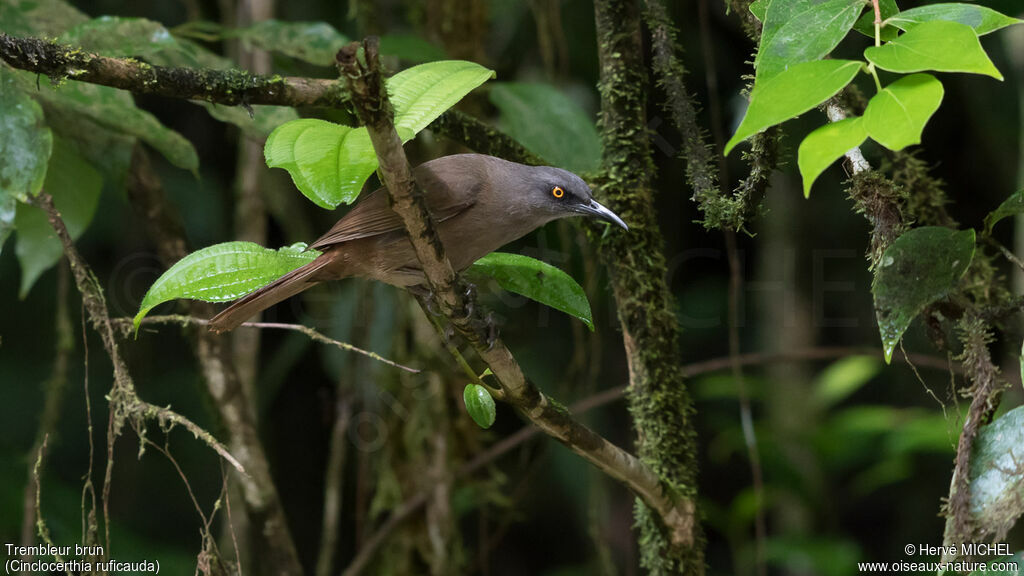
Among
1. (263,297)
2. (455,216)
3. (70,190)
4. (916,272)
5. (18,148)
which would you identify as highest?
(70,190)

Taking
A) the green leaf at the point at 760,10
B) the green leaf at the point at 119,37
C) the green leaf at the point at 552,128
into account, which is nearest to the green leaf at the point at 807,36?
the green leaf at the point at 760,10

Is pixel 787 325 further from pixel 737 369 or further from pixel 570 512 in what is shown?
pixel 737 369

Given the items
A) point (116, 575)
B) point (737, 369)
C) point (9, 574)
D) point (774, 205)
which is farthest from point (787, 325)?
point (9, 574)

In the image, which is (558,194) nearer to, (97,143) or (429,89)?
(429,89)

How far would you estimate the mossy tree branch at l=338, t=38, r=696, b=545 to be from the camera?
1375 mm

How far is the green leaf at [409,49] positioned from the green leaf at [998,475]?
239cm

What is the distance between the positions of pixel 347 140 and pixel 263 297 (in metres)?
0.94

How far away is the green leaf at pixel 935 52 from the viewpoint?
4.22 ft

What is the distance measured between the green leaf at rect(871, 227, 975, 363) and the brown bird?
0.97 meters

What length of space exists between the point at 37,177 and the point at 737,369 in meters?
2.24

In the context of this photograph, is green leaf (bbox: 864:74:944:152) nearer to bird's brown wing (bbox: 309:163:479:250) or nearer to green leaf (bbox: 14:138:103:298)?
bird's brown wing (bbox: 309:163:479:250)

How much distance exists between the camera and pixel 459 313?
6.39 feet

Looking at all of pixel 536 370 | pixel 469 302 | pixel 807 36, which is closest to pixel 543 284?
pixel 469 302

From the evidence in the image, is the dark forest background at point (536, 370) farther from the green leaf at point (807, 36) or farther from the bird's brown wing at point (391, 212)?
the green leaf at point (807, 36)
